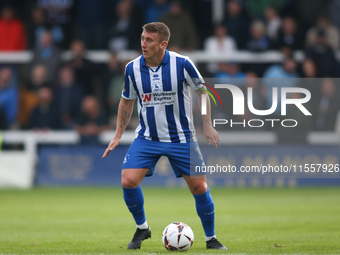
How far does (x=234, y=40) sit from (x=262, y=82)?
286 centimetres

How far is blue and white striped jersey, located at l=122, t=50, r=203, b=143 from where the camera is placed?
5641mm

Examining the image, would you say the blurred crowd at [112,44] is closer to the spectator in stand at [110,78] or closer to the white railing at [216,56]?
the spectator in stand at [110,78]

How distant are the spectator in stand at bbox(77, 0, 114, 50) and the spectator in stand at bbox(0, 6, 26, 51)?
1432 millimetres

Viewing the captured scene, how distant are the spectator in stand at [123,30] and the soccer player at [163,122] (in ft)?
25.9

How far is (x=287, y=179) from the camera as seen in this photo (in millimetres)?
12367

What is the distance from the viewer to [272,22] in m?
13.2

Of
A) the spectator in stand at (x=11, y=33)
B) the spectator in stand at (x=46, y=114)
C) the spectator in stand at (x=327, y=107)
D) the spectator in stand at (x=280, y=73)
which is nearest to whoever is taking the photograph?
the spectator in stand at (x=280, y=73)

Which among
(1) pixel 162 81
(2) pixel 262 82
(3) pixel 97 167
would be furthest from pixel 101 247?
(3) pixel 97 167

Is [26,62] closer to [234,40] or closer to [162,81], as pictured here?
[234,40]

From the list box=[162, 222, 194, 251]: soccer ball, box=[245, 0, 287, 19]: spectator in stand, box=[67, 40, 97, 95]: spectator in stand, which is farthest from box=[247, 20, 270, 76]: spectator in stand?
box=[162, 222, 194, 251]: soccer ball

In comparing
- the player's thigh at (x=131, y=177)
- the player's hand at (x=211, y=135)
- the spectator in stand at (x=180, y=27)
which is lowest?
the player's thigh at (x=131, y=177)

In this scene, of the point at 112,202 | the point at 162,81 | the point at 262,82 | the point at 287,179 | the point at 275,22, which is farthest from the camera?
the point at 275,22

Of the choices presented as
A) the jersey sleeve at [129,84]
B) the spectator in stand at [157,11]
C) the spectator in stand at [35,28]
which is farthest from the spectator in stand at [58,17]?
the jersey sleeve at [129,84]

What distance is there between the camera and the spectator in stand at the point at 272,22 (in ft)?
43.4
